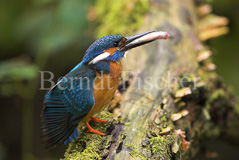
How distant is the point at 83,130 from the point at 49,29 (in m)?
2.42

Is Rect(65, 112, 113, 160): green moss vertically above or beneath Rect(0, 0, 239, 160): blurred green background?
beneath

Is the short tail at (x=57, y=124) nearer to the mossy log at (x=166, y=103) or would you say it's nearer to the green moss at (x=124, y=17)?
the mossy log at (x=166, y=103)

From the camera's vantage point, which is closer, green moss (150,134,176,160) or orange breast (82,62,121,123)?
green moss (150,134,176,160)

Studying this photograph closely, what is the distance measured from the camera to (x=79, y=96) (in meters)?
A: 2.05

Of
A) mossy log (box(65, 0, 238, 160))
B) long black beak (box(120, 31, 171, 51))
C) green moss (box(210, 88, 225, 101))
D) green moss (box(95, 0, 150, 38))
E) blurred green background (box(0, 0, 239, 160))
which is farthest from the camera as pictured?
A: blurred green background (box(0, 0, 239, 160))

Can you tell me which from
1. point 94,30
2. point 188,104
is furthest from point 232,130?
point 94,30

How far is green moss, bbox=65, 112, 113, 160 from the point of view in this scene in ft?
6.38

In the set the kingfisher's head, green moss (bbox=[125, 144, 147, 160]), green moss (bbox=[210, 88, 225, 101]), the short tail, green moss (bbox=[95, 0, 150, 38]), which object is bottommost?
green moss (bbox=[125, 144, 147, 160])

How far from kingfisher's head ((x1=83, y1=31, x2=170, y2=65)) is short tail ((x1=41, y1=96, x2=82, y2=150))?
17.7 inches

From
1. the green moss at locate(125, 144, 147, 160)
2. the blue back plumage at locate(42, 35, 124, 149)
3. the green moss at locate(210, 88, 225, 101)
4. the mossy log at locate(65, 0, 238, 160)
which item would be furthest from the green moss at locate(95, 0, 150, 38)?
the green moss at locate(125, 144, 147, 160)

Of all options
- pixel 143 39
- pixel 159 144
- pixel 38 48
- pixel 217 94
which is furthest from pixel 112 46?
pixel 38 48

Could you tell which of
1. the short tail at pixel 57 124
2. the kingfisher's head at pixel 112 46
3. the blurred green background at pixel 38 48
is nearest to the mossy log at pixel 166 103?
the short tail at pixel 57 124

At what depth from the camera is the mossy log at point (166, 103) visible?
6.63ft

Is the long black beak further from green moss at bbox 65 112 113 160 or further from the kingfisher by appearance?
green moss at bbox 65 112 113 160
